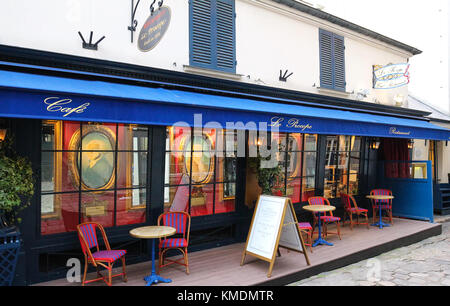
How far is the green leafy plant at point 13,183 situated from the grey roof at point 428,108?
1309 cm

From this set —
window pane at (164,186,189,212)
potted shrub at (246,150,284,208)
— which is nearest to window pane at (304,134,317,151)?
potted shrub at (246,150,284,208)

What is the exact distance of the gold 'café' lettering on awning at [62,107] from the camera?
3727 millimetres

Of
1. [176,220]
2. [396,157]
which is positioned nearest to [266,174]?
[176,220]

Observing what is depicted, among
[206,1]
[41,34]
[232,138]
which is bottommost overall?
[232,138]

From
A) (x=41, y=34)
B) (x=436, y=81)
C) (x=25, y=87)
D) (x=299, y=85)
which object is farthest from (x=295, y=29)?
(x=436, y=81)

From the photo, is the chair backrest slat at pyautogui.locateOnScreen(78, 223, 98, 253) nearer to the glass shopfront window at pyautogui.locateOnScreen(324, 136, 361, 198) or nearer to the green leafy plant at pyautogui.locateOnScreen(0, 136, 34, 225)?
the green leafy plant at pyautogui.locateOnScreen(0, 136, 34, 225)

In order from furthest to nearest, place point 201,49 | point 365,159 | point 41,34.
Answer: point 365,159
point 201,49
point 41,34

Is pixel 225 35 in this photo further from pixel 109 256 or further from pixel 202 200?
pixel 109 256

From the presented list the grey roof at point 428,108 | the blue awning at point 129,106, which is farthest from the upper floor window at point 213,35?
the grey roof at point 428,108

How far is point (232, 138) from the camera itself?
702 cm

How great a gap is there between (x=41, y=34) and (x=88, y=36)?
0.67 meters

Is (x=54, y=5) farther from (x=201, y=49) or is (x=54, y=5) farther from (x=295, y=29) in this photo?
(x=295, y=29)

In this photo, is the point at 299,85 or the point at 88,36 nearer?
the point at 88,36

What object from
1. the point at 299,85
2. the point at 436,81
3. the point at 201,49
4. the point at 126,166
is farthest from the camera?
the point at 436,81
